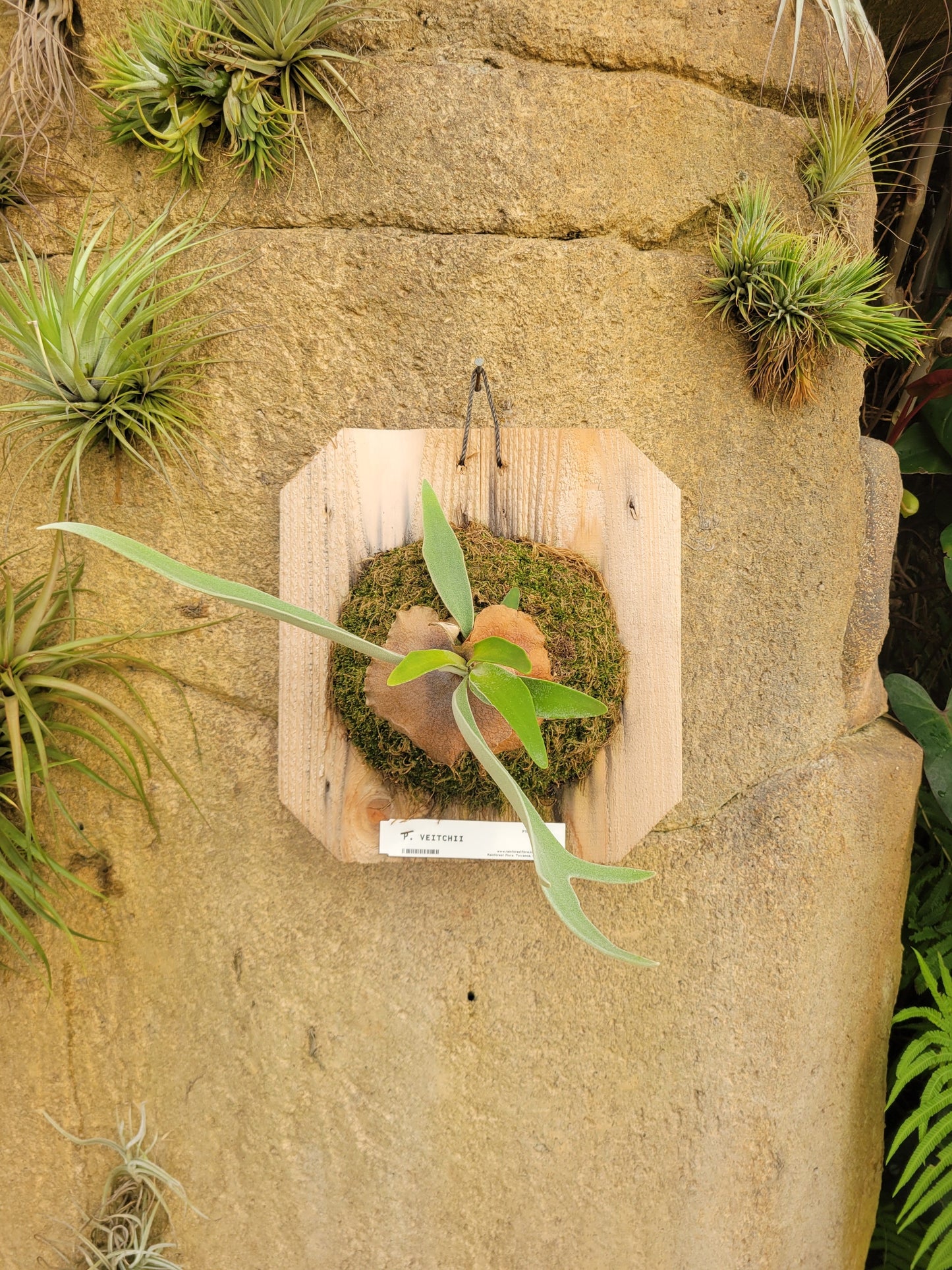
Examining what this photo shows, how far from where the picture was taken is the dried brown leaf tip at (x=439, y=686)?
94cm

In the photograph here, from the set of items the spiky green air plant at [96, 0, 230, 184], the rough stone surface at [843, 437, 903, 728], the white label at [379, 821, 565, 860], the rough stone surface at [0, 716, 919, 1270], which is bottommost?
the rough stone surface at [0, 716, 919, 1270]

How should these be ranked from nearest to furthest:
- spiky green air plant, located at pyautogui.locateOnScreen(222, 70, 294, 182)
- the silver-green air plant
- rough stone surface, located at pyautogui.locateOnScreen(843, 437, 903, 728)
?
1. the silver-green air plant
2. spiky green air plant, located at pyautogui.locateOnScreen(222, 70, 294, 182)
3. rough stone surface, located at pyautogui.locateOnScreen(843, 437, 903, 728)

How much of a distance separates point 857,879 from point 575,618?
0.73 metres

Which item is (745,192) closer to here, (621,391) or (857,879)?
(621,391)

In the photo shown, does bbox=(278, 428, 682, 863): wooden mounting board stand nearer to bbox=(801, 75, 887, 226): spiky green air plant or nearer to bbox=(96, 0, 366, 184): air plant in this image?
bbox=(96, 0, 366, 184): air plant

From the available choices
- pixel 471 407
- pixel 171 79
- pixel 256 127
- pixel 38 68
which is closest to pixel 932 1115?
pixel 471 407

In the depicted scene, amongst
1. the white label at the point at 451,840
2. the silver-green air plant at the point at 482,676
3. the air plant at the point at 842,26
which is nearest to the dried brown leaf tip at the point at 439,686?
the silver-green air plant at the point at 482,676

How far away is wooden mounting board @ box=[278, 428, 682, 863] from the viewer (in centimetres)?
109

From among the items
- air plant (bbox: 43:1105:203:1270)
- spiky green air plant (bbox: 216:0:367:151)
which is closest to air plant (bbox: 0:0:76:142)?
spiky green air plant (bbox: 216:0:367:151)

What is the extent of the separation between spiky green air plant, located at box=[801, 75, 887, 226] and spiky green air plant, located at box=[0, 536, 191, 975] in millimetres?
1330

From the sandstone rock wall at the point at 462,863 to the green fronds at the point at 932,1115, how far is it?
0.11 metres

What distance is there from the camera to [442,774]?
3.41 ft

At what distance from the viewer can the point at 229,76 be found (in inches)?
47.1

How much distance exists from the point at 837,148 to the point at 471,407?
785mm
